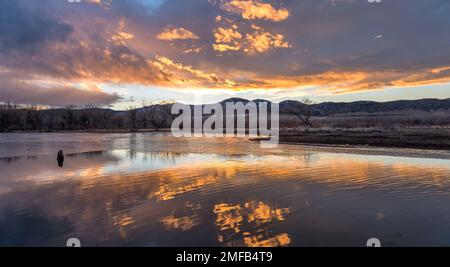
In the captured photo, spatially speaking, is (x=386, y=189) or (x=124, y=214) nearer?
(x=124, y=214)

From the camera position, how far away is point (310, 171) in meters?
16.0

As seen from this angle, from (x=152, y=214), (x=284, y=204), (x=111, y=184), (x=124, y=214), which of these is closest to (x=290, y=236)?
(x=284, y=204)

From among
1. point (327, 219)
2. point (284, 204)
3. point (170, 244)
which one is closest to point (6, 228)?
point (170, 244)

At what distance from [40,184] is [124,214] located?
7.33 meters

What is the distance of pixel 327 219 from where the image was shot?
26.4 feet

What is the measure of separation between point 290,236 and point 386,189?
6.79 meters

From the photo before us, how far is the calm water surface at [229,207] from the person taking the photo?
6.84 meters

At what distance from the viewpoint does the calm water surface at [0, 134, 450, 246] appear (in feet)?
22.5

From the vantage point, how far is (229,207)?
9219mm

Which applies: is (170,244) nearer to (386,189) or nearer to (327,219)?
(327,219)

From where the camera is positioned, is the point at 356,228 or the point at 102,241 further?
the point at 356,228
